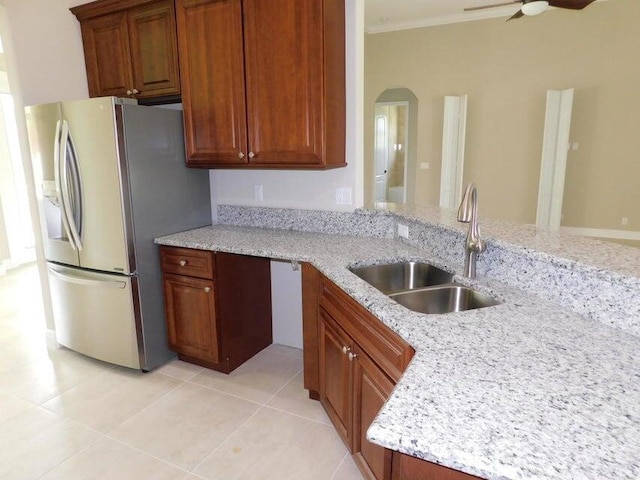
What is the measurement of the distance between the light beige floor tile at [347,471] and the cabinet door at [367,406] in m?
0.16

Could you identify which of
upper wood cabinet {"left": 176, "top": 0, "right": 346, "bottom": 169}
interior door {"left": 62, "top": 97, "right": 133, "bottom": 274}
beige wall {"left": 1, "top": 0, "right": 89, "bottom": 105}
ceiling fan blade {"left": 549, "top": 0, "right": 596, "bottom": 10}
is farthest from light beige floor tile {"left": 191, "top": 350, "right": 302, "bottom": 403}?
ceiling fan blade {"left": 549, "top": 0, "right": 596, "bottom": 10}

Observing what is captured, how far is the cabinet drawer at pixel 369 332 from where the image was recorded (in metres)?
1.29

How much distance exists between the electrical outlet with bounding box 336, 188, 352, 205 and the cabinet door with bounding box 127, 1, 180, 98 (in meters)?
1.25

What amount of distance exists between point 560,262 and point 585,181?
575cm

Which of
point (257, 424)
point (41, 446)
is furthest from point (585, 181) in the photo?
point (41, 446)

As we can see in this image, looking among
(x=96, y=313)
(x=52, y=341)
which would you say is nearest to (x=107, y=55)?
(x=96, y=313)

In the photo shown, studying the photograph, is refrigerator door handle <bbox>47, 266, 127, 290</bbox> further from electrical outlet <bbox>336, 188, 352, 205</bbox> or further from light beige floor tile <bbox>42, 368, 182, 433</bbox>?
electrical outlet <bbox>336, 188, 352, 205</bbox>

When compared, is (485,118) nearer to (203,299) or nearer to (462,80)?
(462,80)

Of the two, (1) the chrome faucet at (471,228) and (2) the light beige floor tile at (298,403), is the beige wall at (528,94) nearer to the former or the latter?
(2) the light beige floor tile at (298,403)

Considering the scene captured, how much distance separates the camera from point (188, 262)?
251 cm

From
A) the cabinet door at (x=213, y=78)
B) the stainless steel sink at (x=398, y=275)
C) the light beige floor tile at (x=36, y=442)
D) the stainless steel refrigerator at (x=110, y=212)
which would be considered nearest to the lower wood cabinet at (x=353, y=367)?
the stainless steel sink at (x=398, y=275)

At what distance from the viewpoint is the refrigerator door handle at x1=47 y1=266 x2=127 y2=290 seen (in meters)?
2.48

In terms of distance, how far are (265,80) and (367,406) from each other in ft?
5.89

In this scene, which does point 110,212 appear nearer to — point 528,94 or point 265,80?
point 265,80
